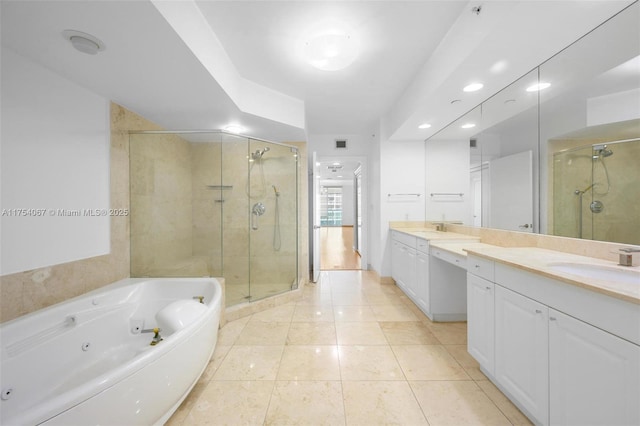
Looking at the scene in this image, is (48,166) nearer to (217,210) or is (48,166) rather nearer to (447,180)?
(217,210)

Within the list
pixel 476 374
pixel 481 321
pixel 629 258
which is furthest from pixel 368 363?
pixel 629 258

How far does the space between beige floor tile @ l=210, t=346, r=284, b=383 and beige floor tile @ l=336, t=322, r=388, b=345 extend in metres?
0.59

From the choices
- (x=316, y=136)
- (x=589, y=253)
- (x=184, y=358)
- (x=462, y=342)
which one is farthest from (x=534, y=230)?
(x=316, y=136)

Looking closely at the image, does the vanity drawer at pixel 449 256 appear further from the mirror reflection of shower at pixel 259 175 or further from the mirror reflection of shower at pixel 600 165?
the mirror reflection of shower at pixel 259 175

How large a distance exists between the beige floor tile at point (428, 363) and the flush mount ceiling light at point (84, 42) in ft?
9.47

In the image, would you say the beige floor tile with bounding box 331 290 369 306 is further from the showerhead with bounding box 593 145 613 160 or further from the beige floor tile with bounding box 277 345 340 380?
the showerhead with bounding box 593 145 613 160

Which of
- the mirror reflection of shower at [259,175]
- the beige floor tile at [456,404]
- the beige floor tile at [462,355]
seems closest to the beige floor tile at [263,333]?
the beige floor tile at [456,404]

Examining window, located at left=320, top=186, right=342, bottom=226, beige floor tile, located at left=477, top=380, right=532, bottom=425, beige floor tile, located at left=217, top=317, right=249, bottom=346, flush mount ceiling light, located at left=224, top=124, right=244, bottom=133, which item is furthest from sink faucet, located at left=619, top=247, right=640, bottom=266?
window, located at left=320, top=186, right=342, bottom=226

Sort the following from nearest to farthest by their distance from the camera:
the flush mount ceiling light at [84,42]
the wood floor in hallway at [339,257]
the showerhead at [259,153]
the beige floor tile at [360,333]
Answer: the flush mount ceiling light at [84,42] → the beige floor tile at [360,333] → the showerhead at [259,153] → the wood floor in hallway at [339,257]

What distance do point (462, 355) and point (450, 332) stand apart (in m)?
0.37

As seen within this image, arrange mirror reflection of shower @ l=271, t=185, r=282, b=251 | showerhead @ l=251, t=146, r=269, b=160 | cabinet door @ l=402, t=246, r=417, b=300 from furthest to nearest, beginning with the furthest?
mirror reflection of shower @ l=271, t=185, r=282, b=251, showerhead @ l=251, t=146, r=269, b=160, cabinet door @ l=402, t=246, r=417, b=300

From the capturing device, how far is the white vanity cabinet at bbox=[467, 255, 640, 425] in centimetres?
87

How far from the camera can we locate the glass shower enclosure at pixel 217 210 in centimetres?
250

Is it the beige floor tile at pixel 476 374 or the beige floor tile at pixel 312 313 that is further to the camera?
the beige floor tile at pixel 312 313
